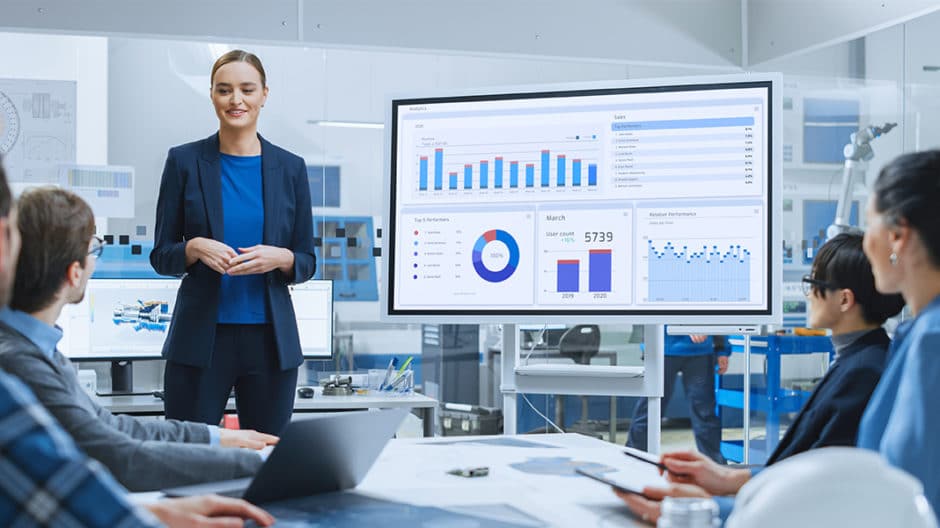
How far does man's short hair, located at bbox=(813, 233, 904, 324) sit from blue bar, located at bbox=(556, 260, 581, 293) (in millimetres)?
665

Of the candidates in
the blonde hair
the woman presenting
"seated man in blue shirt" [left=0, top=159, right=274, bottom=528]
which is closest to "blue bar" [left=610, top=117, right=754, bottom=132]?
the woman presenting

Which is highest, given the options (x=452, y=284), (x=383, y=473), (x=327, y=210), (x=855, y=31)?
(x=855, y=31)

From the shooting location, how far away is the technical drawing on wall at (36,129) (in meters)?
4.38

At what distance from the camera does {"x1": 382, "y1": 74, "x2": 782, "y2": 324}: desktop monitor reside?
2424mm

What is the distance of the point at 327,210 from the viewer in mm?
4844

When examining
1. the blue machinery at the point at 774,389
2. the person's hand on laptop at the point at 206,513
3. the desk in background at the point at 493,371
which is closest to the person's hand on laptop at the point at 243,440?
the person's hand on laptop at the point at 206,513

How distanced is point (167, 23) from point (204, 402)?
2546 mm

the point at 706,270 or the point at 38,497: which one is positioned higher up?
the point at 706,270

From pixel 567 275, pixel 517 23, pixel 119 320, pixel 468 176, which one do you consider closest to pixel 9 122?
pixel 119 320

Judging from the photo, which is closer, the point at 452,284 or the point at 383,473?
the point at 383,473

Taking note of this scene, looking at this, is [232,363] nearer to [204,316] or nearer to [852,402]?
[204,316]

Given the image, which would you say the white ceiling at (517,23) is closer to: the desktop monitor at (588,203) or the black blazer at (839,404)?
the desktop monitor at (588,203)

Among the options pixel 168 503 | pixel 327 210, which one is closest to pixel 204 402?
pixel 168 503

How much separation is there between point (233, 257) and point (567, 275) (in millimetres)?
852
